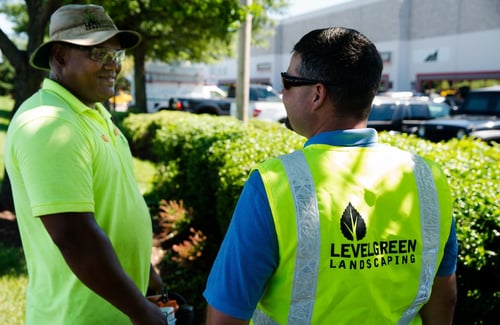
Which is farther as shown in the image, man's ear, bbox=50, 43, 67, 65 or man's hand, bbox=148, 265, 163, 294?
man's hand, bbox=148, 265, 163, 294

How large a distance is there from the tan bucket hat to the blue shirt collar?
1132mm

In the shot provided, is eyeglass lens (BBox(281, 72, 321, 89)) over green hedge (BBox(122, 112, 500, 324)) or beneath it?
over

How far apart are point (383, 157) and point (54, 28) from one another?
1.53m

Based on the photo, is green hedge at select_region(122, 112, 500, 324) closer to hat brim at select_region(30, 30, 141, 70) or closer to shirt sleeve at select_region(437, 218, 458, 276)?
shirt sleeve at select_region(437, 218, 458, 276)

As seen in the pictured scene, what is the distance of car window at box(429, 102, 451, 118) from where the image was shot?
14505mm

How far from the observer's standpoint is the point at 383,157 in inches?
60.8

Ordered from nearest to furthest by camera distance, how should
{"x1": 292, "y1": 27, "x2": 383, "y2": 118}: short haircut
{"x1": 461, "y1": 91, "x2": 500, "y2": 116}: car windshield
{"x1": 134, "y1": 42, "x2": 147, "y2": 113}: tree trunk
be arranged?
{"x1": 292, "y1": 27, "x2": 383, "y2": 118}: short haircut → {"x1": 461, "y1": 91, "x2": 500, "y2": 116}: car windshield → {"x1": 134, "y1": 42, "x2": 147, "y2": 113}: tree trunk

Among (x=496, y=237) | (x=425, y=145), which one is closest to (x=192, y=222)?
(x=425, y=145)

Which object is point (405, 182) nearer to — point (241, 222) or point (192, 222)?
point (241, 222)

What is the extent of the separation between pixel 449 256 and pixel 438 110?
Answer: 14085 mm

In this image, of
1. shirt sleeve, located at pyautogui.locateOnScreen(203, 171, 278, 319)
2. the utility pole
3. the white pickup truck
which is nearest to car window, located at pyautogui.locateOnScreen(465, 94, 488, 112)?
the white pickup truck

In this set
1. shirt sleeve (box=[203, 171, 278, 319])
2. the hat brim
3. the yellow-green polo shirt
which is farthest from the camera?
the hat brim

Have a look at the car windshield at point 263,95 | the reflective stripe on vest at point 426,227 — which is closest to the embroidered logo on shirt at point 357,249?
the reflective stripe on vest at point 426,227

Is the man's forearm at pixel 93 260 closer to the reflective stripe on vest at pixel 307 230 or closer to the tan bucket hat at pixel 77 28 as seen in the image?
the reflective stripe on vest at pixel 307 230
